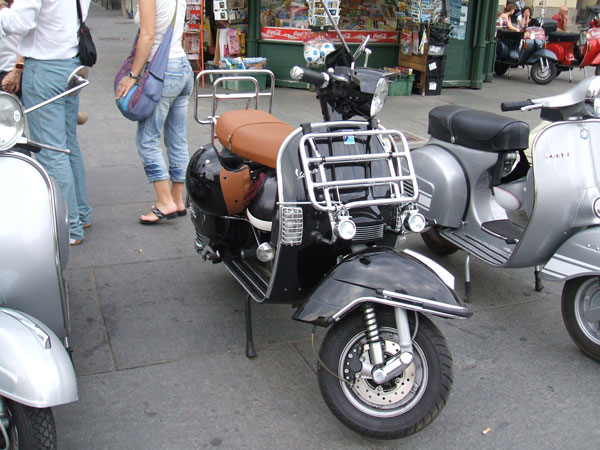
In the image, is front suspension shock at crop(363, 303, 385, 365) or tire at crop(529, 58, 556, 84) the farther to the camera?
tire at crop(529, 58, 556, 84)

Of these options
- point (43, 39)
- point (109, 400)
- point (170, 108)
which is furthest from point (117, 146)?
point (109, 400)

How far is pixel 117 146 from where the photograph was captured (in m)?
7.25

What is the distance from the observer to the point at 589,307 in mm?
3553

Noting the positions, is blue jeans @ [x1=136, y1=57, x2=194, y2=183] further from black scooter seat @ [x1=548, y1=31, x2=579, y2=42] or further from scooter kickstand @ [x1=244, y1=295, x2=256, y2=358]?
black scooter seat @ [x1=548, y1=31, x2=579, y2=42]

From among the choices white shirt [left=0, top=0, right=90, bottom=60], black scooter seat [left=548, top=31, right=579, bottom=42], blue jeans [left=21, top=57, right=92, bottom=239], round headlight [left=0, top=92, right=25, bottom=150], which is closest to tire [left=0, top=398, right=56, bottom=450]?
round headlight [left=0, top=92, right=25, bottom=150]

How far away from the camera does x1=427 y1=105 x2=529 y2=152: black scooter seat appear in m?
4.14

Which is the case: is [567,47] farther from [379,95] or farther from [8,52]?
[379,95]

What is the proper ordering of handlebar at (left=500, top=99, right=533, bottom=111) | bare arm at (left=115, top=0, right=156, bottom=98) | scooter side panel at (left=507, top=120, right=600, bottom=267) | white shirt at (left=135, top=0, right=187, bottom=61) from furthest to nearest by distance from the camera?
white shirt at (left=135, top=0, right=187, bottom=61) → bare arm at (left=115, top=0, right=156, bottom=98) → handlebar at (left=500, top=99, right=533, bottom=111) → scooter side panel at (left=507, top=120, right=600, bottom=267)

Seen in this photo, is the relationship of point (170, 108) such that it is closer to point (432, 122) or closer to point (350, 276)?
point (432, 122)

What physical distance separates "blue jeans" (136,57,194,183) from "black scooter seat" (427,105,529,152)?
1.83 m

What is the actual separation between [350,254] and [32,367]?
4.64ft

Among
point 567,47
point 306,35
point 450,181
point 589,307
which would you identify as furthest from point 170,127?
point 567,47

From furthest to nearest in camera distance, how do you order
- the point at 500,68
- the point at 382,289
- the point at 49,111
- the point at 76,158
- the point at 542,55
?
the point at 500,68
the point at 542,55
the point at 76,158
the point at 49,111
the point at 382,289

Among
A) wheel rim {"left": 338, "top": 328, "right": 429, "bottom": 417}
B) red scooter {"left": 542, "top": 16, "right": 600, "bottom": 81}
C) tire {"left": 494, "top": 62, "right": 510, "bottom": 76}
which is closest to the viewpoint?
wheel rim {"left": 338, "top": 328, "right": 429, "bottom": 417}
